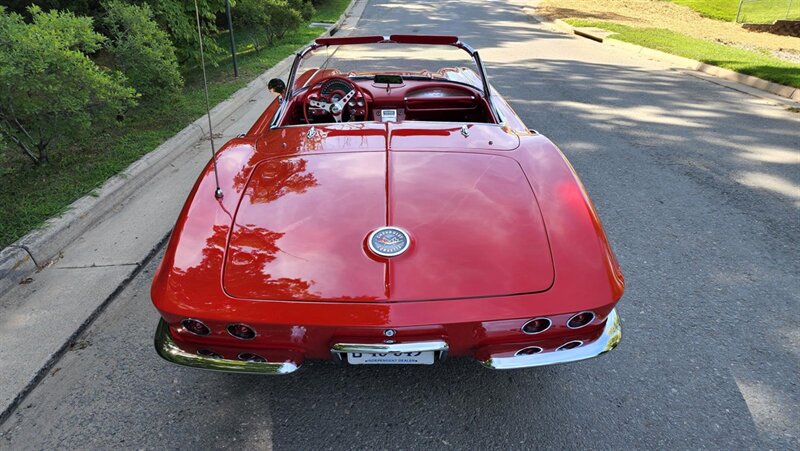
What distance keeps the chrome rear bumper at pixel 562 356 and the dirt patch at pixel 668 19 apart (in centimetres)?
1281

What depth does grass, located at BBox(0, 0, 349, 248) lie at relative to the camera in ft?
10.9

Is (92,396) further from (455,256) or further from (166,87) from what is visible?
(166,87)

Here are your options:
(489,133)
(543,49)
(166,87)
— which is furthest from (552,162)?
(543,49)

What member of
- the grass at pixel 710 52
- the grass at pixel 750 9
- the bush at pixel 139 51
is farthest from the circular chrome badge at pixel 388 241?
the grass at pixel 750 9

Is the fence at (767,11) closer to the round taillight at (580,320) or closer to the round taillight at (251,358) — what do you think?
the round taillight at (580,320)

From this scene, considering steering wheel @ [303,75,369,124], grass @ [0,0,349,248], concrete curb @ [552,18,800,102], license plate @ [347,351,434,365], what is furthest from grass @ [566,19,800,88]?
grass @ [0,0,349,248]

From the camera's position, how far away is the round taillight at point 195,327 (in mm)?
1640

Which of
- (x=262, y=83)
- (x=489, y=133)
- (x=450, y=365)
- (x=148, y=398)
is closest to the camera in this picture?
(x=148, y=398)

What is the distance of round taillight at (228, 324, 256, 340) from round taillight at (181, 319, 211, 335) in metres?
0.09

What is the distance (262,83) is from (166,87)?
2283 mm

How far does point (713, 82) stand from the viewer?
7.89m

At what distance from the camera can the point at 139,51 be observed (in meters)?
5.19

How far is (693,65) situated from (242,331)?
402 inches

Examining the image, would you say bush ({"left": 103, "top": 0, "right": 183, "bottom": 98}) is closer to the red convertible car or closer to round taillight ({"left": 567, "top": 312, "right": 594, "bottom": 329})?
the red convertible car
